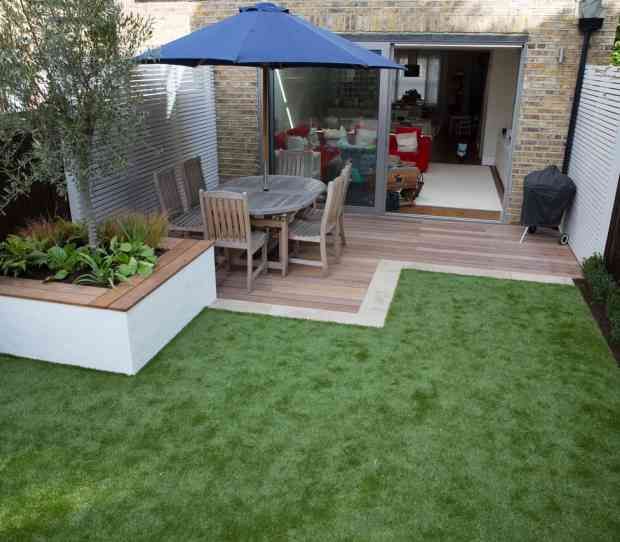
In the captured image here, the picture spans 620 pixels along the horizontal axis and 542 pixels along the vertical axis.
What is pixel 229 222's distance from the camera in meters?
5.19

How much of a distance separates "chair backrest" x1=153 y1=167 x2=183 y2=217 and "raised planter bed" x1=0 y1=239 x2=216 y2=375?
5.08 ft

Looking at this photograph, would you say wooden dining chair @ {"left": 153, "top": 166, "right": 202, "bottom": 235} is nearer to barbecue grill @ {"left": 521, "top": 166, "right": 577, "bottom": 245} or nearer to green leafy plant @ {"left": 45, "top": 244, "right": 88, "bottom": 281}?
green leafy plant @ {"left": 45, "top": 244, "right": 88, "bottom": 281}

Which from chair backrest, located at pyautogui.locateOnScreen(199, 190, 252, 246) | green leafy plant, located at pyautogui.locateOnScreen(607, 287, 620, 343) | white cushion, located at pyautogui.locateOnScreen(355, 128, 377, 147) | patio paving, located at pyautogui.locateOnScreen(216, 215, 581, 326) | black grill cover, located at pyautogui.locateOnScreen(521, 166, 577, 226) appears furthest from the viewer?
white cushion, located at pyautogui.locateOnScreen(355, 128, 377, 147)

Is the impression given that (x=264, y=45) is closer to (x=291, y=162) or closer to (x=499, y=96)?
(x=291, y=162)

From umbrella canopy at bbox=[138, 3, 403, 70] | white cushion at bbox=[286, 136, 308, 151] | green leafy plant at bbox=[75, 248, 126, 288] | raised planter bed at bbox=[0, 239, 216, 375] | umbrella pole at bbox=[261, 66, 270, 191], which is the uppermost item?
umbrella canopy at bbox=[138, 3, 403, 70]

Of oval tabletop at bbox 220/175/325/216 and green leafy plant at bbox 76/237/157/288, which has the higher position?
oval tabletop at bbox 220/175/325/216

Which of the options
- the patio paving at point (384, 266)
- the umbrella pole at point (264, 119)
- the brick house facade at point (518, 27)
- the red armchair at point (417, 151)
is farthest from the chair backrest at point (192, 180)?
the red armchair at point (417, 151)

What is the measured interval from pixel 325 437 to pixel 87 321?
181cm

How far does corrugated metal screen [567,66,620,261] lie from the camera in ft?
18.0

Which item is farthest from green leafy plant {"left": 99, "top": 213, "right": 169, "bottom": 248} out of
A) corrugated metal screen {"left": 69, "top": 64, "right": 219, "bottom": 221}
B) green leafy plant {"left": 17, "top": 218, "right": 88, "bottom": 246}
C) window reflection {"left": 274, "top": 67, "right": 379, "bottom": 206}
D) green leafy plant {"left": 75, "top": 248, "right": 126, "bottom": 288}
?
window reflection {"left": 274, "top": 67, "right": 379, "bottom": 206}

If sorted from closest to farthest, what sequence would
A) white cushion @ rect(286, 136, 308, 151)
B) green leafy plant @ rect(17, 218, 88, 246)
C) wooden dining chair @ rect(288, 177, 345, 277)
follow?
green leafy plant @ rect(17, 218, 88, 246) < wooden dining chair @ rect(288, 177, 345, 277) < white cushion @ rect(286, 136, 308, 151)

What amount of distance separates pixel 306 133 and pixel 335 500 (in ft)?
19.9

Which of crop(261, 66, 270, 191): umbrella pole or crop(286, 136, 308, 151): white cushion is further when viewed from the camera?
crop(286, 136, 308, 151): white cushion

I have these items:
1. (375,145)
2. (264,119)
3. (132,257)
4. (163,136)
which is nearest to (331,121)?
(375,145)
